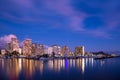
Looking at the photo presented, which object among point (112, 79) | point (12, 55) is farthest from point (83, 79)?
point (12, 55)

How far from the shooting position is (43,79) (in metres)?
36.7

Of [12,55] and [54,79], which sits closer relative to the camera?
[54,79]

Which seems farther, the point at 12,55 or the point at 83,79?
the point at 12,55

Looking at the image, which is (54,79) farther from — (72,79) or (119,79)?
(119,79)

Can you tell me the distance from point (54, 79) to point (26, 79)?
5.33 meters

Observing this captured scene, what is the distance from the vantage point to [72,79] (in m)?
37.0

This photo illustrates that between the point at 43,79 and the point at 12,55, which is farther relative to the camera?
the point at 12,55

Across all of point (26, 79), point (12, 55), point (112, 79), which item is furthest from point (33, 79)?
point (12, 55)

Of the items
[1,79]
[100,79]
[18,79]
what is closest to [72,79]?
[100,79]

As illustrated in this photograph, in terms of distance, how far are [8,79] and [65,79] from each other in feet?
35.4

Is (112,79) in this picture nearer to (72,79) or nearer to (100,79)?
(100,79)

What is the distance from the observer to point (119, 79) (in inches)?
1437

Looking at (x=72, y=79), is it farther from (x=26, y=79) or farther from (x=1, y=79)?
(x=1, y=79)

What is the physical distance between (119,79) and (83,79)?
6.73 metres
